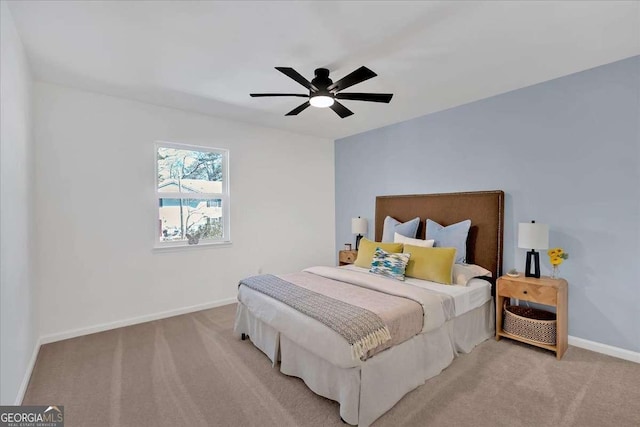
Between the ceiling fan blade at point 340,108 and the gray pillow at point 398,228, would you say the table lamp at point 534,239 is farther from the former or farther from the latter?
the ceiling fan blade at point 340,108

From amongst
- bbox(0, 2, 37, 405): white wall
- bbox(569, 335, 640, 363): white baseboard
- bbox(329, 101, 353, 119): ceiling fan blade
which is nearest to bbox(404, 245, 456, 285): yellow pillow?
bbox(569, 335, 640, 363): white baseboard

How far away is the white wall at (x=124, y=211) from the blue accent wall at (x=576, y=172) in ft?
9.04

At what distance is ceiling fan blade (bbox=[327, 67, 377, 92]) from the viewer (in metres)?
2.09

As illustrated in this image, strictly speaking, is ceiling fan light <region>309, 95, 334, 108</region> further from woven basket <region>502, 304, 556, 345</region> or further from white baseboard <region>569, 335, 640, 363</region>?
white baseboard <region>569, 335, 640, 363</region>

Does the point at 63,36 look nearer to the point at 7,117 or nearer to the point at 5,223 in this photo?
the point at 7,117

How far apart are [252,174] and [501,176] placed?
3283 millimetres

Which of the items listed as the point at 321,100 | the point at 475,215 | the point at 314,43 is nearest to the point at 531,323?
the point at 475,215

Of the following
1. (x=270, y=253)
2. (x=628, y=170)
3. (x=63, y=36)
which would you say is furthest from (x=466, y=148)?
(x=63, y=36)

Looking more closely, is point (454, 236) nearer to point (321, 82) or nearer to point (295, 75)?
point (321, 82)

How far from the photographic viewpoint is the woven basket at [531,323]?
2670 mm

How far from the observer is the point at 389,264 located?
3.17 metres

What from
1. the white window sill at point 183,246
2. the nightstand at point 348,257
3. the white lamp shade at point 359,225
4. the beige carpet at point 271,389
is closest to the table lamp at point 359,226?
the white lamp shade at point 359,225

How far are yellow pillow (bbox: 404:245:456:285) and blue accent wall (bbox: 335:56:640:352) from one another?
33.0 inches

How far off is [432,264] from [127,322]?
11.4 ft
